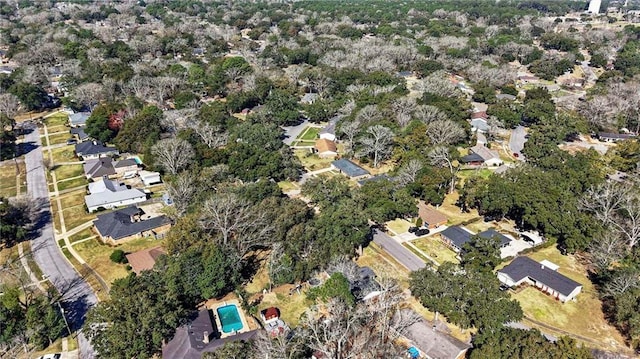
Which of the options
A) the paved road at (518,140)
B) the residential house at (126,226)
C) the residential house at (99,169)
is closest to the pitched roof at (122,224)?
the residential house at (126,226)

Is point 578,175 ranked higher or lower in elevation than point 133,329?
lower

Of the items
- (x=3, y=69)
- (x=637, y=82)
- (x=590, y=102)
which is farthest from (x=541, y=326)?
(x=3, y=69)

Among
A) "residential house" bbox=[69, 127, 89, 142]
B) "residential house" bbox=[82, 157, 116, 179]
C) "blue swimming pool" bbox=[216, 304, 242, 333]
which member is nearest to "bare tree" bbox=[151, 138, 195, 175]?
"residential house" bbox=[82, 157, 116, 179]

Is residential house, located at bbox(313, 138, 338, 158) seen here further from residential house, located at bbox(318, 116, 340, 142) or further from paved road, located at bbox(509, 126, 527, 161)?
paved road, located at bbox(509, 126, 527, 161)

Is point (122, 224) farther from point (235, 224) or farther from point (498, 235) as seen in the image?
point (498, 235)

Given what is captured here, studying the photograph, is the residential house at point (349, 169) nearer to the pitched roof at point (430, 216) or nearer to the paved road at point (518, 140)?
the pitched roof at point (430, 216)

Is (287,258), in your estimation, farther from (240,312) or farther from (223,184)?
(223,184)
